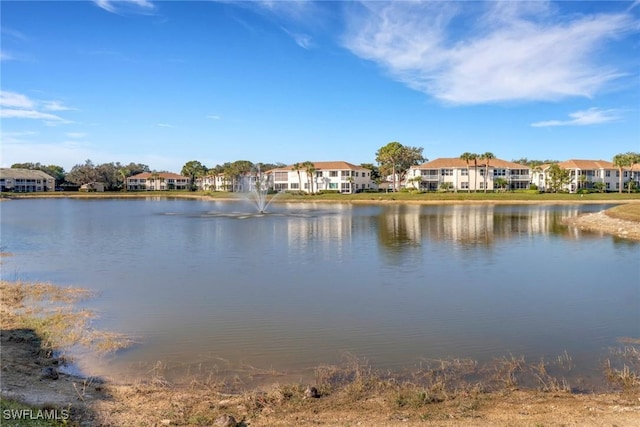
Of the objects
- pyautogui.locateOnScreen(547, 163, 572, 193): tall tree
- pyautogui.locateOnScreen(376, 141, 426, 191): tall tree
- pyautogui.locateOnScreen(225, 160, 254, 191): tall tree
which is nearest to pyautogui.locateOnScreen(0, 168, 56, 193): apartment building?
pyautogui.locateOnScreen(225, 160, 254, 191): tall tree

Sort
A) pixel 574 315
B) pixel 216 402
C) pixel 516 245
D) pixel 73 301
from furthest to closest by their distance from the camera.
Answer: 1. pixel 516 245
2. pixel 73 301
3. pixel 574 315
4. pixel 216 402

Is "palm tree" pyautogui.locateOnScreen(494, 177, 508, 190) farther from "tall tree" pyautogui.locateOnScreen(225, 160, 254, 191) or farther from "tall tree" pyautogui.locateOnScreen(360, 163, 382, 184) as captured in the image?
"tall tree" pyautogui.locateOnScreen(225, 160, 254, 191)

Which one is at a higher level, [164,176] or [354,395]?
[164,176]

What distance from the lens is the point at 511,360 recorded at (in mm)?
11656

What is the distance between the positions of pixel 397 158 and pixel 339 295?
96.4 meters

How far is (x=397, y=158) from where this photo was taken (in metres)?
112

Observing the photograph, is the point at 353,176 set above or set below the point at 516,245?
above

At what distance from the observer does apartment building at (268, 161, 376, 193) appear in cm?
11431

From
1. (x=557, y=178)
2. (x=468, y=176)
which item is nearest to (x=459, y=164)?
(x=468, y=176)

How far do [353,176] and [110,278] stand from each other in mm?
95289

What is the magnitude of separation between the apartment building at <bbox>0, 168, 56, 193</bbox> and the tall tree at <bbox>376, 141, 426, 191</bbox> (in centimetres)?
10372

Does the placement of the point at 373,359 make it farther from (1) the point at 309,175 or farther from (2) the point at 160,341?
(1) the point at 309,175

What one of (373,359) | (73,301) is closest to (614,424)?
(373,359)

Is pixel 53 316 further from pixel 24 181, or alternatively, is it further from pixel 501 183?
pixel 24 181
